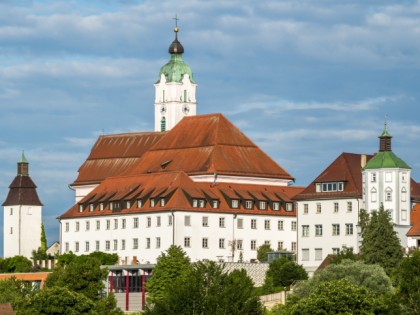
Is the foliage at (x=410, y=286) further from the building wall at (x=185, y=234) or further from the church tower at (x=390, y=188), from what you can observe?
the building wall at (x=185, y=234)

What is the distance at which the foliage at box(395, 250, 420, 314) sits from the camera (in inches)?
4186

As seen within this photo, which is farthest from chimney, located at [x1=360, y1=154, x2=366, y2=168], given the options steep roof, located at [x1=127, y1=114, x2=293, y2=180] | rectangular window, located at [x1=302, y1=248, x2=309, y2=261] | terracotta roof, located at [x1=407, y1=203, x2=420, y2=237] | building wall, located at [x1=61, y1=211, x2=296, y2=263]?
steep roof, located at [x1=127, y1=114, x2=293, y2=180]

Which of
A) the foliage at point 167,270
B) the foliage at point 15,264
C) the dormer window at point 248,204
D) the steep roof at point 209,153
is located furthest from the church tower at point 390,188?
the foliage at point 15,264

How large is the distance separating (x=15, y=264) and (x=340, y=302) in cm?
7791

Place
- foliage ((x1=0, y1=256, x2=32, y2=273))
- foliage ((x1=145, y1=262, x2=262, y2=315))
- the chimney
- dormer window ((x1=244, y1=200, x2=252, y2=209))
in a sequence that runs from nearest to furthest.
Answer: foliage ((x1=145, y1=262, x2=262, y2=315)) → the chimney → dormer window ((x1=244, y1=200, x2=252, y2=209)) → foliage ((x1=0, y1=256, x2=32, y2=273))

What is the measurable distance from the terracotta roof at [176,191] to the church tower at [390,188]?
61.7ft

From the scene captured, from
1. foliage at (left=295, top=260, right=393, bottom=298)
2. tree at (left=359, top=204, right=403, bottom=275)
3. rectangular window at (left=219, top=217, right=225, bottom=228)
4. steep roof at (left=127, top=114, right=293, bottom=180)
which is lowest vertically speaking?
foliage at (left=295, top=260, right=393, bottom=298)

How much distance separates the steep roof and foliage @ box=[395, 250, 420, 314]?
70337 millimetres

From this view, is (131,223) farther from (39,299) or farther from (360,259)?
(39,299)

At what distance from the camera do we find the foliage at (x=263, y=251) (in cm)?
16850

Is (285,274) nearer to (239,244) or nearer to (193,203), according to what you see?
(193,203)

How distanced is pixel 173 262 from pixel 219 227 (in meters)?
20.3

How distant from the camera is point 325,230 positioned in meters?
162

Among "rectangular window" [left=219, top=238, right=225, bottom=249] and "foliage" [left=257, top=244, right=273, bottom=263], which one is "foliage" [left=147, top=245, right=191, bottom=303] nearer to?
"foliage" [left=257, top=244, right=273, bottom=263]
